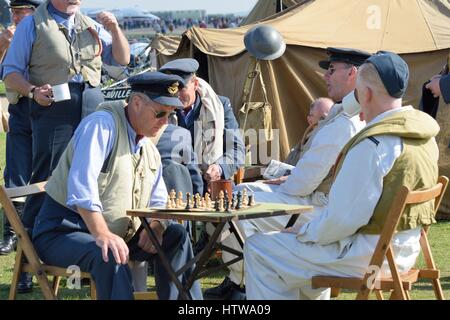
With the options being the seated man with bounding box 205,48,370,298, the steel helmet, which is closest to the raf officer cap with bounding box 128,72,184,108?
the seated man with bounding box 205,48,370,298

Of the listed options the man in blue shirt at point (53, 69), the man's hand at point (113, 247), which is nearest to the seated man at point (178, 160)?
the man in blue shirt at point (53, 69)

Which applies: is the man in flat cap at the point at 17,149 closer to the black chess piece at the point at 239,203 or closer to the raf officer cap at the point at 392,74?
the black chess piece at the point at 239,203

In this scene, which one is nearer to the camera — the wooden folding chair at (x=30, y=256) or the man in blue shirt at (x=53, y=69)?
the wooden folding chair at (x=30, y=256)

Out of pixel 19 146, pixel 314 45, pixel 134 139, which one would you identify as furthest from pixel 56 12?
pixel 314 45

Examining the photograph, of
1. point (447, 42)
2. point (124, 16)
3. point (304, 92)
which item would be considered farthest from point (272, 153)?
point (124, 16)

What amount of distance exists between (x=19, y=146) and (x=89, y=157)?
9.39 ft

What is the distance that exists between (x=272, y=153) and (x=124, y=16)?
84.5m

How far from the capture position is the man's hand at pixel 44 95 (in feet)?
19.5

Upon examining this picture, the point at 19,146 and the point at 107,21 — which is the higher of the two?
the point at 107,21

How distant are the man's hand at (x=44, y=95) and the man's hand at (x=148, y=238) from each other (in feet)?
5.67

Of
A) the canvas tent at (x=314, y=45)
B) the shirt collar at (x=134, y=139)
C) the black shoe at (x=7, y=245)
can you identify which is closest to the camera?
the shirt collar at (x=134, y=139)

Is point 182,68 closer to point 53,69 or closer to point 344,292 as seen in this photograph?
point 53,69

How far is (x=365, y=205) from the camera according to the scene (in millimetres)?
4031

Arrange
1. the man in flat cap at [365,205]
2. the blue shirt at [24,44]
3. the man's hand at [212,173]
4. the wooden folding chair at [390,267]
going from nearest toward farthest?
1. the wooden folding chair at [390,267]
2. the man in flat cap at [365,205]
3. the blue shirt at [24,44]
4. the man's hand at [212,173]
